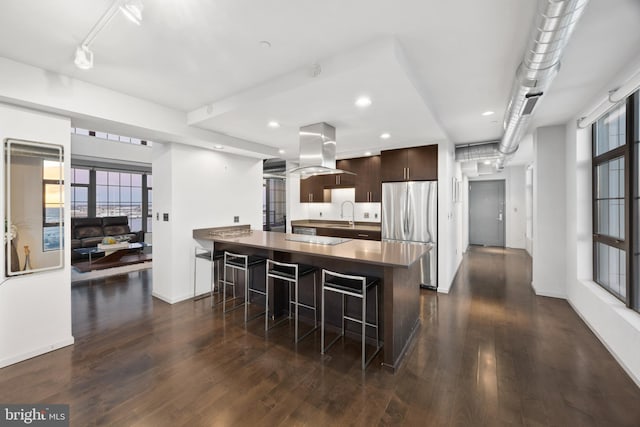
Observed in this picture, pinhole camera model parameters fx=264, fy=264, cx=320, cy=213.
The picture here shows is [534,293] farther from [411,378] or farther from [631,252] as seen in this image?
[411,378]

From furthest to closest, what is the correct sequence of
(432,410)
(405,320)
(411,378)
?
(405,320)
(411,378)
(432,410)

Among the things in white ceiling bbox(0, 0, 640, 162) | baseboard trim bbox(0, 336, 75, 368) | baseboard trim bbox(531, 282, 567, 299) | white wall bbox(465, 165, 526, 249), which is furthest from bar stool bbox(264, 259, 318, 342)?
white wall bbox(465, 165, 526, 249)

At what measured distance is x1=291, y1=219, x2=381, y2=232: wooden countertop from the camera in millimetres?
5458

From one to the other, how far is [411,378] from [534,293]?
3.35 m

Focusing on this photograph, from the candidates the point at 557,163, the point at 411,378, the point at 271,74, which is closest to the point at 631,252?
the point at 557,163

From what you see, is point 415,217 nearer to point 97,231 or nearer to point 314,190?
point 314,190

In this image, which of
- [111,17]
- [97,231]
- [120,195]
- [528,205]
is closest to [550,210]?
[528,205]

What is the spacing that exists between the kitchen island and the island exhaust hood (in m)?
0.95

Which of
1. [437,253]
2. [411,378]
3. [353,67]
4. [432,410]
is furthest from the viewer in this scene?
[437,253]

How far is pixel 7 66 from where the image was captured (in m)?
2.23

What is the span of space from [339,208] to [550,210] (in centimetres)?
384

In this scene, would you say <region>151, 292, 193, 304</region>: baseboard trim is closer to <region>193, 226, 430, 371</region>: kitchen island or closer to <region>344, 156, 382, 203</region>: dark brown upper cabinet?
<region>193, 226, 430, 371</region>: kitchen island

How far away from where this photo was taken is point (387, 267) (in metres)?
2.35

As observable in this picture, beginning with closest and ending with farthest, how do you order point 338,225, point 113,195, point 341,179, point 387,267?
point 387,267 < point 341,179 < point 338,225 < point 113,195
